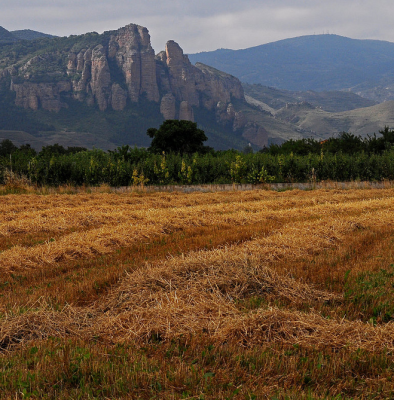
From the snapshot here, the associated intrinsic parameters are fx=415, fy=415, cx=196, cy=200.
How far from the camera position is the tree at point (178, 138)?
46.6 metres

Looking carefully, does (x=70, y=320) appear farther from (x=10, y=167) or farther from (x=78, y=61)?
(x=78, y=61)

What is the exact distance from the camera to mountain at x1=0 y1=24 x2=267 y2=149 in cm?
15675

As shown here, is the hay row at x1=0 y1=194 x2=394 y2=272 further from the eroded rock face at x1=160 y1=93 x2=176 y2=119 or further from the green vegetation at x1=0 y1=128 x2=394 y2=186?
the eroded rock face at x1=160 y1=93 x2=176 y2=119

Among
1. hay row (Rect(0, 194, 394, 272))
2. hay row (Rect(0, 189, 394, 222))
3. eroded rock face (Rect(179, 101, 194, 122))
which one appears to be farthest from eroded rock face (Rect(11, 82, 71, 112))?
hay row (Rect(0, 194, 394, 272))

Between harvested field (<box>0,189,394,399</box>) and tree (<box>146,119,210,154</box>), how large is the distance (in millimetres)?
37900

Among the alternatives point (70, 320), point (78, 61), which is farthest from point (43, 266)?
point (78, 61)

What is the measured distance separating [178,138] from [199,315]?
1700 inches

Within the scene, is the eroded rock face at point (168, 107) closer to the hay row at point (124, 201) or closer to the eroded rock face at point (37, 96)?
the eroded rock face at point (37, 96)

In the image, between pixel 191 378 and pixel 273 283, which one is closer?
pixel 191 378

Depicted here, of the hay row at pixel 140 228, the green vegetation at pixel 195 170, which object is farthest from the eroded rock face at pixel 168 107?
the hay row at pixel 140 228

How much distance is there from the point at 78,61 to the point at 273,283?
634ft

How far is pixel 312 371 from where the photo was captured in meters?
3.46

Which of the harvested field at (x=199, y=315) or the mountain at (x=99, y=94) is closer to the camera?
the harvested field at (x=199, y=315)

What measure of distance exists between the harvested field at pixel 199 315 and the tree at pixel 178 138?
124ft
